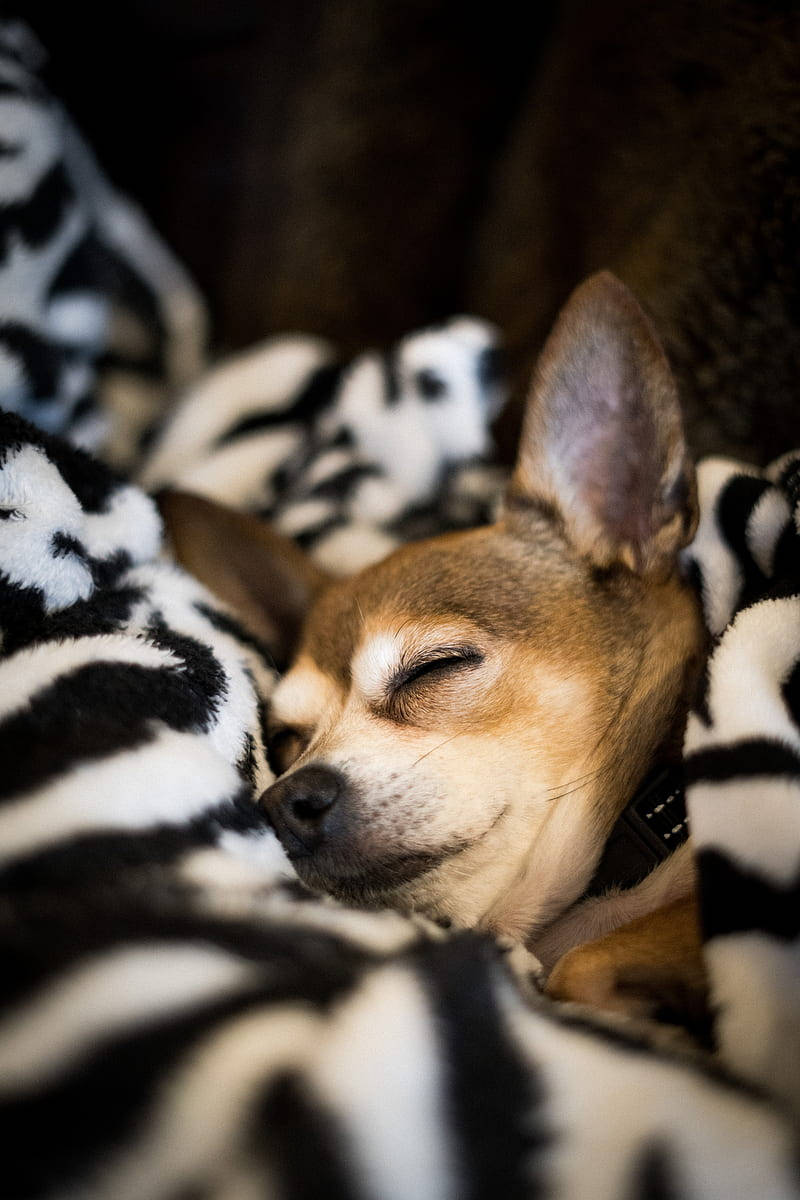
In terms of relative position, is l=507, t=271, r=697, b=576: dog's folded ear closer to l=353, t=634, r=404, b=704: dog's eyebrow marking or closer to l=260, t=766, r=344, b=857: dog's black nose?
l=353, t=634, r=404, b=704: dog's eyebrow marking

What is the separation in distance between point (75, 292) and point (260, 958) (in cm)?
166

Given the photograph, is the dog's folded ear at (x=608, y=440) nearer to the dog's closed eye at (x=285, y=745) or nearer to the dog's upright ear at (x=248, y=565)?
the dog's upright ear at (x=248, y=565)

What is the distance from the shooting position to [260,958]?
0.74 m

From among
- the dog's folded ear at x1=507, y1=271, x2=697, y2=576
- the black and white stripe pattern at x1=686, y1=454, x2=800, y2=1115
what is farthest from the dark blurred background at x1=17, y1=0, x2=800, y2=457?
the black and white stripe pattern at x1=686, y1=454, x2=800, y2=1115

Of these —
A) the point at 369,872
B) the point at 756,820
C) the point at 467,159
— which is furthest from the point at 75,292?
the point at 756,820

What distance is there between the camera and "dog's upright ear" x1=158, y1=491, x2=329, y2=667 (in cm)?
153

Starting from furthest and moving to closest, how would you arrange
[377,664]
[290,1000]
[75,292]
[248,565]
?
1. [75,292]
2. [248,565]
3. [377,664]
4. [290,1000]

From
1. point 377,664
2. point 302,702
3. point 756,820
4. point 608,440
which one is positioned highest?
point 608,440

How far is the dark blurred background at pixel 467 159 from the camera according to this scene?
59.7 inches

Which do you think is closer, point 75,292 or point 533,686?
point 533,686

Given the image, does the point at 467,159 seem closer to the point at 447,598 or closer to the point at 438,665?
the point at 447,598

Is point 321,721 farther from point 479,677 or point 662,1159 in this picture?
point 662,1159

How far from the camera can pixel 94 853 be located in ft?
2.60

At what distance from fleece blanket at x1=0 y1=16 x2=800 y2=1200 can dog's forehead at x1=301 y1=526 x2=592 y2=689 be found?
0.17 m
